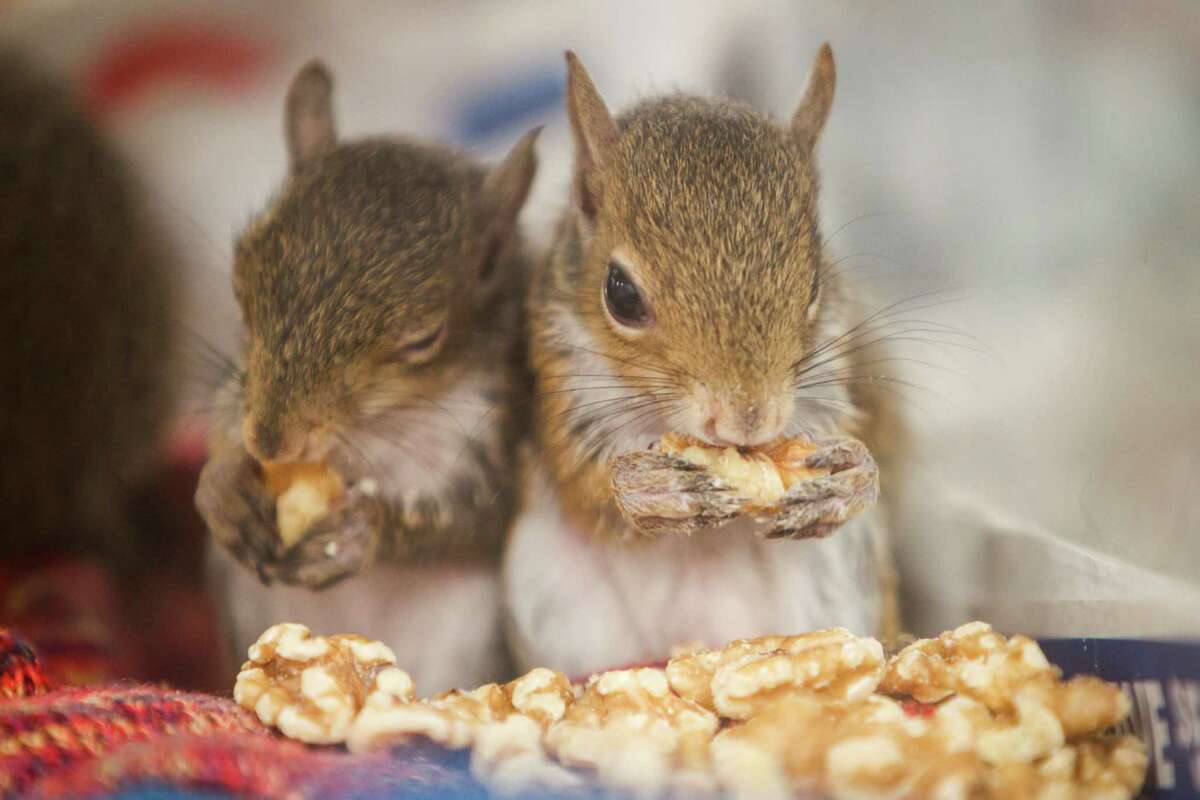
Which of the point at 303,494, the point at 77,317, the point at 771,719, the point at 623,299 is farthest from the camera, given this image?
the point at 77,317

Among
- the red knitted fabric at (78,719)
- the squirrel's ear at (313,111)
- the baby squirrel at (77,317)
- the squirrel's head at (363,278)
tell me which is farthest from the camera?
the baby squirrel at (77,317)

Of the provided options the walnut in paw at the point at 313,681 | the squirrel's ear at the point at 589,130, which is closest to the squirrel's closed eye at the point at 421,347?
the squirrel's ear at the point at 589,130

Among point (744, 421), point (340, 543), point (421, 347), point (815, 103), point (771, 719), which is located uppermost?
point (815, 103)

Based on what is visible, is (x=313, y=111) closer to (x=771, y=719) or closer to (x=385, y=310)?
(x=385, y=310)

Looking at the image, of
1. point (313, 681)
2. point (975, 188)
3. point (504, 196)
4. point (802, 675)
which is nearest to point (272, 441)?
point (313, 681)

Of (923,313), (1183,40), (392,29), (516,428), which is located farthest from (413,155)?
(1183,40)

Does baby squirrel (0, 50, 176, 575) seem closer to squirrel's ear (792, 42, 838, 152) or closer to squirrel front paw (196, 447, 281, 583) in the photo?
squirrel front paw (196, 447, 281, 583)

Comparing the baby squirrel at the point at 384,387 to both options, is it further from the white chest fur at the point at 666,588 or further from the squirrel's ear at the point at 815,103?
the squirrel's ear at the point at 815,103

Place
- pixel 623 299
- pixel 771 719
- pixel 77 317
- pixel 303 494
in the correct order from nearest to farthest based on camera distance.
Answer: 1. pixel 771 719
2. pixel 623 299
3. pixel 303 494
4. pixel 77 317
